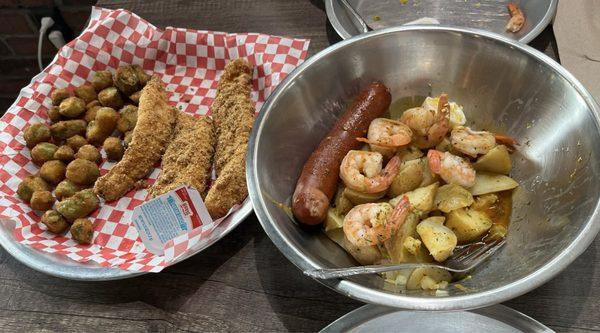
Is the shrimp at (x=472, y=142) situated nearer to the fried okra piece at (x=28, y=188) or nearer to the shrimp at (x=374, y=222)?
the shrimp at (x=374, y=222)

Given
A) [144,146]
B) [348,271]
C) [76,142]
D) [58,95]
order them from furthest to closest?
1. [58,95]
2. [76,142]
3. [144,146]
4. [348,271]

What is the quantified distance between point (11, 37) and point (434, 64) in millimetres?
3554

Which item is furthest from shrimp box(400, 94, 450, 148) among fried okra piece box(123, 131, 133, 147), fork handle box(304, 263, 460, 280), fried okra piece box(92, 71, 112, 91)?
fried okra piece box(92, 71, 112, 91)

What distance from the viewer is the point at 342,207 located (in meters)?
1.59

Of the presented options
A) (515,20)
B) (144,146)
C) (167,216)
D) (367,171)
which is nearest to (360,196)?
(367,171)

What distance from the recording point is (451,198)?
1493 millimetres

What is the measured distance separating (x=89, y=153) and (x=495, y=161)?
1864mm

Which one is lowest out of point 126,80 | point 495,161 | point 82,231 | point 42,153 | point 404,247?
point 82,231

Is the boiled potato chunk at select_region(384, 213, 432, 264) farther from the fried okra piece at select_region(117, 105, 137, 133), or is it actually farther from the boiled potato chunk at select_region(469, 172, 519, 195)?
the fried okra piece at select_region(117, 105, 137, 133)

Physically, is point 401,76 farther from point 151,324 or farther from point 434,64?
point 151,324

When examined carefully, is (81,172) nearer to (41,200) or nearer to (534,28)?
(41,200)

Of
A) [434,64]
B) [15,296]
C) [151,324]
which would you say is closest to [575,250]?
[434,64]

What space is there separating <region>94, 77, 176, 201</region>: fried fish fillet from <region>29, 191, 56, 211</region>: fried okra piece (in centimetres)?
21

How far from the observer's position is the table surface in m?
1.52
